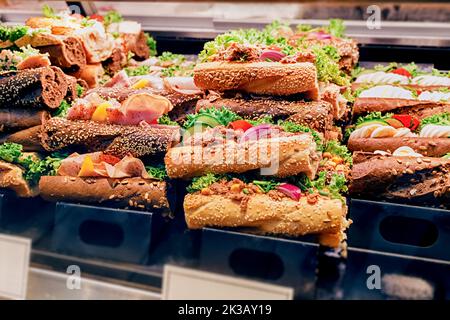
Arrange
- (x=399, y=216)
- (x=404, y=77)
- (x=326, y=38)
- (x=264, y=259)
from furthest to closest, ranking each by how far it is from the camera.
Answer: (x=326, y=38) → (x=404, y=77) → (x=399, y=216) → (x=264, y=259)

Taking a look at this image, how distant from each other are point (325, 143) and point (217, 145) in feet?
2.42

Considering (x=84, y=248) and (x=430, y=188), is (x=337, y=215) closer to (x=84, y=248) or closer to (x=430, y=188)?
(x=430, y=188)

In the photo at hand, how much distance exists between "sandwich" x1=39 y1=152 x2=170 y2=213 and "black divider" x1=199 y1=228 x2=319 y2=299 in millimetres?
532

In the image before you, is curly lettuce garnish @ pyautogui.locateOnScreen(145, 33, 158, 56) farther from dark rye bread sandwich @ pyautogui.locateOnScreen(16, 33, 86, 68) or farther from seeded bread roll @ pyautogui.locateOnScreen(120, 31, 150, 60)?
dark rye bread sandwich @ pyautogui.locateOnScreen(16, 33, 86, 68)

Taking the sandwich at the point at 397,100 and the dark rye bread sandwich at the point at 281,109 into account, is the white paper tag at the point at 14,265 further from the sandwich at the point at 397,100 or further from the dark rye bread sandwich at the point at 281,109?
the sandwich at the point at 397,100

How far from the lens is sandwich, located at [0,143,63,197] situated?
270 cm

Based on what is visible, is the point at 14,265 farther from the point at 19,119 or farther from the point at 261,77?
the point at 261,77

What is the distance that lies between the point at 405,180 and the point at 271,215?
0.65m

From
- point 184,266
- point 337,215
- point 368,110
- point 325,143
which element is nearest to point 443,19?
point 368,110

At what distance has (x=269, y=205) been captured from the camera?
229 cm

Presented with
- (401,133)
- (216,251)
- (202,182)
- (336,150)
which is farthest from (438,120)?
(216,251)

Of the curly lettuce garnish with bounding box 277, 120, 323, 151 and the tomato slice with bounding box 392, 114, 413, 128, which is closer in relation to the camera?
the curly lettuce garnish with bounding box 277, 120, 323, 151

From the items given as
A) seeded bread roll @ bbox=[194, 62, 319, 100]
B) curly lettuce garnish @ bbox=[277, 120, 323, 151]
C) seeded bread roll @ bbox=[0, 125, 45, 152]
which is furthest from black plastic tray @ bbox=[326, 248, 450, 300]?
seeded bread roll @ bbox=[0, 125, 45, 152]

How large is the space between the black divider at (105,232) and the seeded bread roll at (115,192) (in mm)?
152
